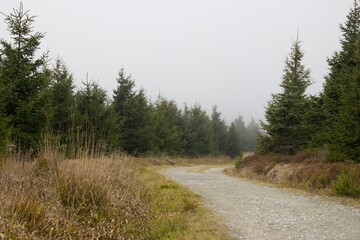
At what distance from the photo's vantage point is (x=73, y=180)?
570 cm

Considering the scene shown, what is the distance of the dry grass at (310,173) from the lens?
9.65 meters

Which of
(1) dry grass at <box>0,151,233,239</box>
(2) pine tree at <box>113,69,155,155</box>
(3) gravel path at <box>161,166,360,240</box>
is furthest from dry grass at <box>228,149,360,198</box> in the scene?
(2) pine tree at <box>113,69,155,155</box>

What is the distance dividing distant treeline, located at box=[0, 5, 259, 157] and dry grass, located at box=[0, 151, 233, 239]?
2.40 ft

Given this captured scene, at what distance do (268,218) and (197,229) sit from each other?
2.05 metres

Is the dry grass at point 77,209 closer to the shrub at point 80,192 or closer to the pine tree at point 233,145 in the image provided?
the shrub at point 80,192

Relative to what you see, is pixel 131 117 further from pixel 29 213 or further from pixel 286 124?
pixel 29 213

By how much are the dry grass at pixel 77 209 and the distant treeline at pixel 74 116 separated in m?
0.73

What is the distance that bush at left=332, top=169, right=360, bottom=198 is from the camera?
9.22m

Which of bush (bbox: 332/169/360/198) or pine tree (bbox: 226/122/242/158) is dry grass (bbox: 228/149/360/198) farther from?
pine tree (bbox: 226/122/242/158)

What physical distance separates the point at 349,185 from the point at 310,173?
271cm

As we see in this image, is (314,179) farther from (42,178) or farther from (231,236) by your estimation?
(42,178)

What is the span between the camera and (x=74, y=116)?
8.41 metres

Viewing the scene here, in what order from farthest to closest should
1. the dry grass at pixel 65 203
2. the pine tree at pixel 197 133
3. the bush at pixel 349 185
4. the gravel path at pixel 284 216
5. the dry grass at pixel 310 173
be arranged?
the pine tree at pixel 197 133 → the dry grass at pixel 310 173 → the bush at pixel 349 185 → the gravel path at pixel 284 216 → the dry grass at pixel 65 203

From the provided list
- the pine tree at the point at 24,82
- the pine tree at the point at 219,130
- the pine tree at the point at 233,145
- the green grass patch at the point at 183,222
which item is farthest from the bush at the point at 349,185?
the pine tree at the point at 233,145
